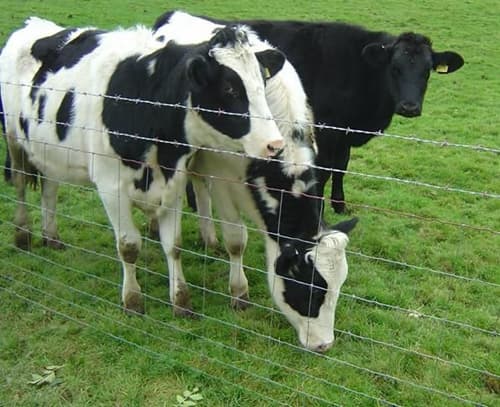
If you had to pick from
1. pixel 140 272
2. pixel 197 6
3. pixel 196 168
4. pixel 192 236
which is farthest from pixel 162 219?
pixel 197 6

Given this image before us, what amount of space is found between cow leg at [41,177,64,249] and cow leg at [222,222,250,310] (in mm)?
1896

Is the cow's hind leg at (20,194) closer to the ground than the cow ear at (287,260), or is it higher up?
closer to the ground

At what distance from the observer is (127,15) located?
1941 cm

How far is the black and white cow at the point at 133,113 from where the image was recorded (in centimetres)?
412

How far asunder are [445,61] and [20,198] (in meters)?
4.78

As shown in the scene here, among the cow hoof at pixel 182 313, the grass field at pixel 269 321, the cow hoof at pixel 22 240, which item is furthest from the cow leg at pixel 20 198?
the cow hoof at pixel 182 313

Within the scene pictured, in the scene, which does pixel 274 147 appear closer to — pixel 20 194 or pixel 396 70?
pixel 20 194

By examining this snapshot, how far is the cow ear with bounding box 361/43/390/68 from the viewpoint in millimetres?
6707

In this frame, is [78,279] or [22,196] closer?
[78,279]

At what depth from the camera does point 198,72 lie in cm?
406

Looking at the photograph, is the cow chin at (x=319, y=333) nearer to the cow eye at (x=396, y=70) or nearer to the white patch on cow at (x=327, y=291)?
the white patch on cow at (x=327, y=291)

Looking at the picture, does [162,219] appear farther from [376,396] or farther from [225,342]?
[376,396]

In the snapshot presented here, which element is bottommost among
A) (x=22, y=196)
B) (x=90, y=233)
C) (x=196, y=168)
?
(x=90, y=233)

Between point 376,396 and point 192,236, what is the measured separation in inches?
118
